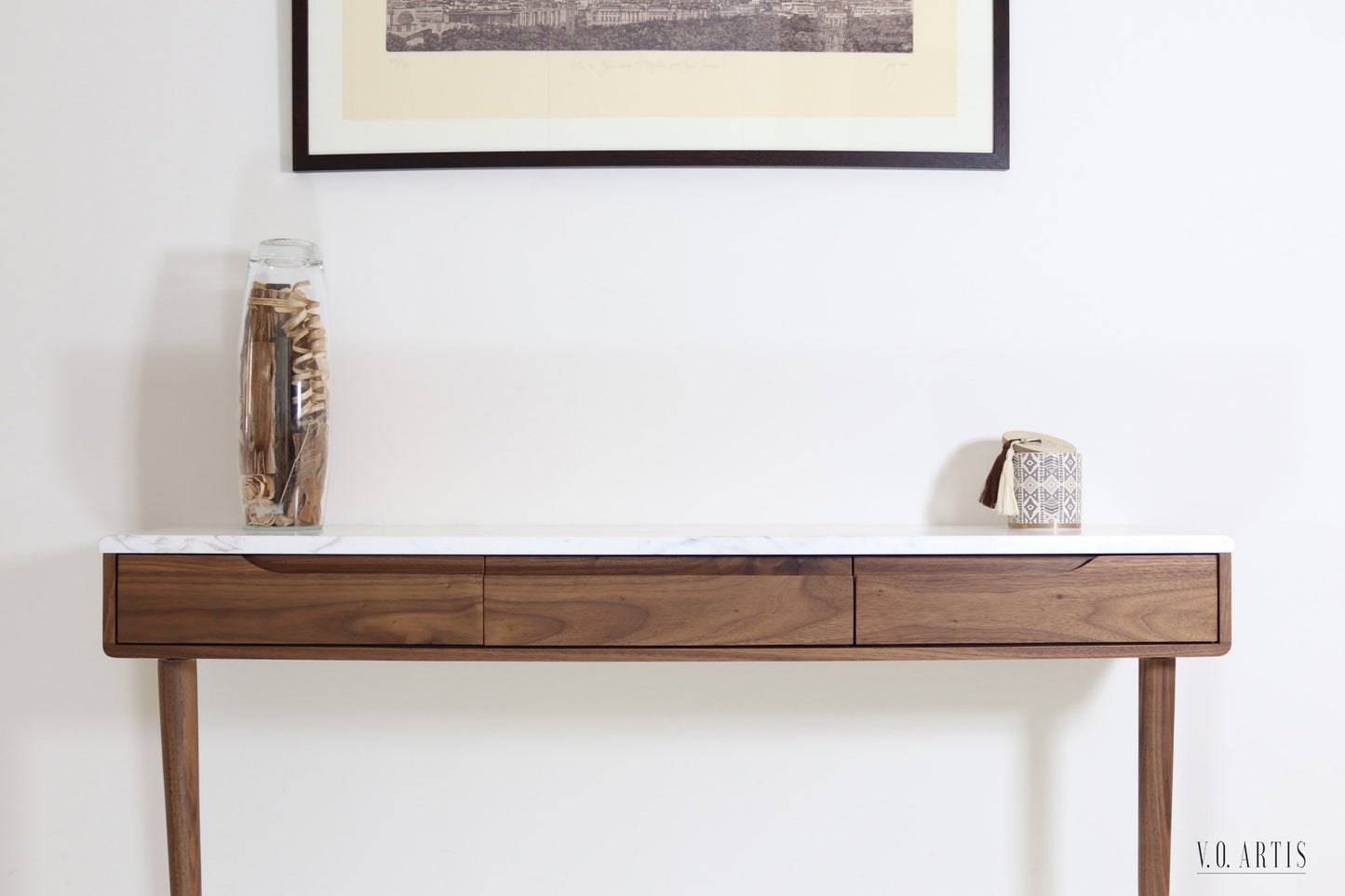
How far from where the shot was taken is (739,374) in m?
1.53

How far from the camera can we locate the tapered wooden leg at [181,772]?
130cm

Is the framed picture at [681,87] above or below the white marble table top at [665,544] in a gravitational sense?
above

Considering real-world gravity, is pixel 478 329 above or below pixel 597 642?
above

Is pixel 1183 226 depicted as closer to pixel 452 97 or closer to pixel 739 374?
pixel 739 374

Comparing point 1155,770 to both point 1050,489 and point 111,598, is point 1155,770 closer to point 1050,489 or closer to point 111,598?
point 1050,489

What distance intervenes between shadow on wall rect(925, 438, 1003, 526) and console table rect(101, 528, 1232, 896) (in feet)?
1.04

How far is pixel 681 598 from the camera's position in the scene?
1.19 metres

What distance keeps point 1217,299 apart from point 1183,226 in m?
0.14

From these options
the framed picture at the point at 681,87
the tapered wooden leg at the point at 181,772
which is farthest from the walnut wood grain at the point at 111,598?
the framed picture at the point at 681,87

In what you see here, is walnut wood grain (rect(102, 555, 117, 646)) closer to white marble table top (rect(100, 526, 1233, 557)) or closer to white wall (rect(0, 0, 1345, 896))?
white marble table top (rect(100, 526, 1233, 557))

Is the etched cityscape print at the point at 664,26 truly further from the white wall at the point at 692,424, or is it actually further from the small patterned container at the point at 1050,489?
the small patterned container at the point at 1050,489

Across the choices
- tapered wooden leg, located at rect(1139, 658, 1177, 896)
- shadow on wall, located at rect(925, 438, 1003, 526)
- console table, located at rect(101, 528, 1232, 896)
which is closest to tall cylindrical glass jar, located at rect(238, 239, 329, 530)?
console table, located at rect(101, 528, 1232, 896)

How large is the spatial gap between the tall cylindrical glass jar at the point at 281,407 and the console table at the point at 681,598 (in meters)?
0.11

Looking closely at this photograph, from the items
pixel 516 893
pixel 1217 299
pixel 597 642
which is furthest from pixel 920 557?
pixel 516 893
